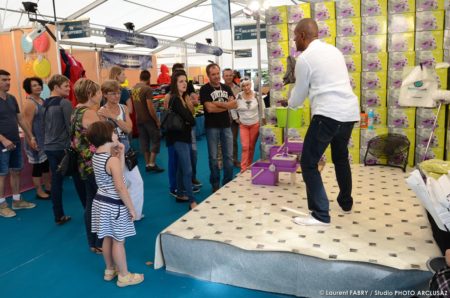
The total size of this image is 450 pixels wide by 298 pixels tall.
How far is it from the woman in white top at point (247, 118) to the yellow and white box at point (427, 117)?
1875mm

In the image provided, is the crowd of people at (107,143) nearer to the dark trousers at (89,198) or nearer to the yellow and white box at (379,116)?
the dark trousers at (89,198)

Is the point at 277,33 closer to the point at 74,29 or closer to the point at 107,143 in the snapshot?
the point at 74,29

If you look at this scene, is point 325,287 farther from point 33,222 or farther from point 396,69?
point 396,69

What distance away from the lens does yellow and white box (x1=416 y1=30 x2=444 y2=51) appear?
4359mm

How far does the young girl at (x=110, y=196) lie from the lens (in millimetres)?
2350

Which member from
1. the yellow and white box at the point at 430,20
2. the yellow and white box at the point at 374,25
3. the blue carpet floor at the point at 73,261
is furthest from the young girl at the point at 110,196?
the yellow and white box at the point at 430,20

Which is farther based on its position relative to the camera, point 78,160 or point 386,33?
point 386,33

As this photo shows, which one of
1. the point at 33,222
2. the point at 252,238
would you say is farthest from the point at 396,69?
the point at 33,222

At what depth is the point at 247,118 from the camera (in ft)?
15.8

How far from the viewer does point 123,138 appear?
3.17 metres

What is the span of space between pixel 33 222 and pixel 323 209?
9.23 feet

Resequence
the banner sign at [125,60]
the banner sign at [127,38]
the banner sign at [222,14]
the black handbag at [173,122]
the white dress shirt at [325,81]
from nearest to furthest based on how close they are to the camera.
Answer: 1. the white dress shirt at [325,81]
2. the black handbag at [173,122]
3. the banner sign at [222,14]
4. the banner sign at [127,38]
5. the banner sign at [125,60]

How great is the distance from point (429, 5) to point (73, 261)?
14.7 ft

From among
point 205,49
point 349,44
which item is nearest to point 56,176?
point 349,44
